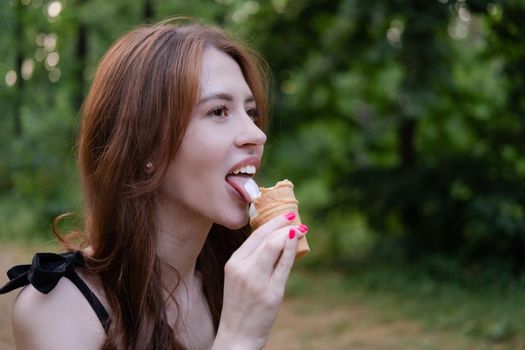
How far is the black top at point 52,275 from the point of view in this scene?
1.74m

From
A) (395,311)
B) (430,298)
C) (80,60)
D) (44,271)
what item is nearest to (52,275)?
(44,271)

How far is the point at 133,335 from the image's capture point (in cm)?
193

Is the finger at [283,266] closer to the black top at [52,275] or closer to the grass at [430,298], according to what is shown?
the black top at [52,275]

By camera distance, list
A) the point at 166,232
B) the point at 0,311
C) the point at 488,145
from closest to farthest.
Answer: the point at 166,232 < the point at 0,311 < the point at 488,145

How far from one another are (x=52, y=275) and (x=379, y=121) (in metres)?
8.93

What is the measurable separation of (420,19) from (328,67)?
2.42m

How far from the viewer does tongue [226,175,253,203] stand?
198 centimetres

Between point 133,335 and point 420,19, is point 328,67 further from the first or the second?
point 133,335

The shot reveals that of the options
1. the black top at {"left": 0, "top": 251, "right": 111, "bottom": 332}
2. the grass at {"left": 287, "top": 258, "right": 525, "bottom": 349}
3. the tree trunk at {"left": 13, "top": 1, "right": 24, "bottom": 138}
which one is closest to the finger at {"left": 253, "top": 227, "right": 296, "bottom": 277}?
the black top at {"left": 0, "top": 251, "right": 111, "bottom": 332}

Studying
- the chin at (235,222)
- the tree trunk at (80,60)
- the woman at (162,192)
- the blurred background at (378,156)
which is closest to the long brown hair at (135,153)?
the woman at (162,192)

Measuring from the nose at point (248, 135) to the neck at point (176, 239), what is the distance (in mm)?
319

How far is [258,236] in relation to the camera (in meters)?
1.88

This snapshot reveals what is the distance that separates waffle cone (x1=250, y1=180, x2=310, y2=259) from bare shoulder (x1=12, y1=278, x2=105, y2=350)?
0.57 meters

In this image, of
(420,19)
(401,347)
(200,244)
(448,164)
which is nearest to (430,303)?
(401,347)
